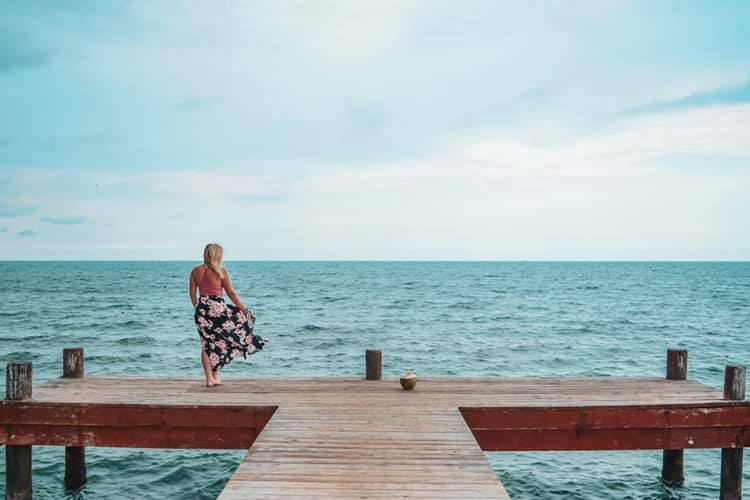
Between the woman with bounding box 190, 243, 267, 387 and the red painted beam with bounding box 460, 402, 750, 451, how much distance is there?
3.64m

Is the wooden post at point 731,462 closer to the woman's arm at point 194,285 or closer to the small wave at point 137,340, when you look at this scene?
the woman's arm at point 194,285

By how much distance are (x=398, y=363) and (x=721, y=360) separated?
1364cm

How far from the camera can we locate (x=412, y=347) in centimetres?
3188

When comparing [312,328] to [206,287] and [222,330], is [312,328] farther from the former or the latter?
[206,287]

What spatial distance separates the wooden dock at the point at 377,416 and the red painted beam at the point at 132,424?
1cm

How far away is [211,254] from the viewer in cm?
998

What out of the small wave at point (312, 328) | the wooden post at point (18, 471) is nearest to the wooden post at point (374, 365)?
the wooden post at point (18, 471)

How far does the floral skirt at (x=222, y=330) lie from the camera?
33.8 ft

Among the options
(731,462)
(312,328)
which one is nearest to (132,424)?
(731,462)

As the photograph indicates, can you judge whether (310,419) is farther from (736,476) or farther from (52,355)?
A: (52,355)

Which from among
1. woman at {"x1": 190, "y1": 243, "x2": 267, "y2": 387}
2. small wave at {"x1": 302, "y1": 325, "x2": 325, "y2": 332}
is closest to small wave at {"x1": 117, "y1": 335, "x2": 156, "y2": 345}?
small wave at {"x1": 302, "y1": 325, "x2": 325, "y2": 332}

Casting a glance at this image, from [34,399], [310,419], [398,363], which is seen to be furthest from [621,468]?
[398,363]

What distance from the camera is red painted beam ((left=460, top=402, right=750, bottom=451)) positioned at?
30.3 ft

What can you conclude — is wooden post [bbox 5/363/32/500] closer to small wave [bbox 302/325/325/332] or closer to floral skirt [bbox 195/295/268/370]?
floral skirt [bbox 195/295/268/370]
